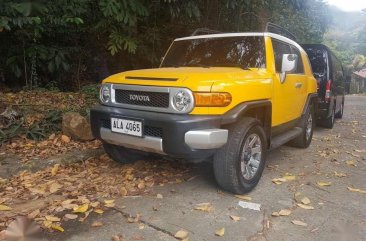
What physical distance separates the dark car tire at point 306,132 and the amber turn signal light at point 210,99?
2.66m

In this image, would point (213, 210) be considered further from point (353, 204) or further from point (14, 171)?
point (14, 171)

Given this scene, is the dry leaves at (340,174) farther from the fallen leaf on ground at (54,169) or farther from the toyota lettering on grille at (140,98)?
the fallen leaf on ground at (54,169)

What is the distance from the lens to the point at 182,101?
3666mm

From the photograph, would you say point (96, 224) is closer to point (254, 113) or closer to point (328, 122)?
point (254, 113)

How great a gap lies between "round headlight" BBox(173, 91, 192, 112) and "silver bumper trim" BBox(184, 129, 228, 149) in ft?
0.90

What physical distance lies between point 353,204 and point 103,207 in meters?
Result: 2.55

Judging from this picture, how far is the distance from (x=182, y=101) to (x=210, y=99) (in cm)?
27

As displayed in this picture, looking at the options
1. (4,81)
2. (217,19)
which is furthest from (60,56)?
(217,19)

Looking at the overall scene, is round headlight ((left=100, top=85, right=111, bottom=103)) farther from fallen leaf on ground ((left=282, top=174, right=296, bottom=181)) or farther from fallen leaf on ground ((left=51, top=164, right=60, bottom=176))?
fallen leaf on ground ((left=282, top=174, right=296, bottom=181))

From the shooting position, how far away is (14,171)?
4.64 m

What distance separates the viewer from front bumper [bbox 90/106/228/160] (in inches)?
139

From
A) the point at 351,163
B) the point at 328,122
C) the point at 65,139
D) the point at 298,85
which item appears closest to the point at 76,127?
the point at 65,139

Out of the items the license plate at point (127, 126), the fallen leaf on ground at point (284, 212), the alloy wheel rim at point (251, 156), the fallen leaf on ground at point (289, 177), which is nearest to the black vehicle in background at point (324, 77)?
the fallen leaf on ground at point (289, 177)

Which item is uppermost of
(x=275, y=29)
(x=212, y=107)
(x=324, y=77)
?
(x=275, y=29)
